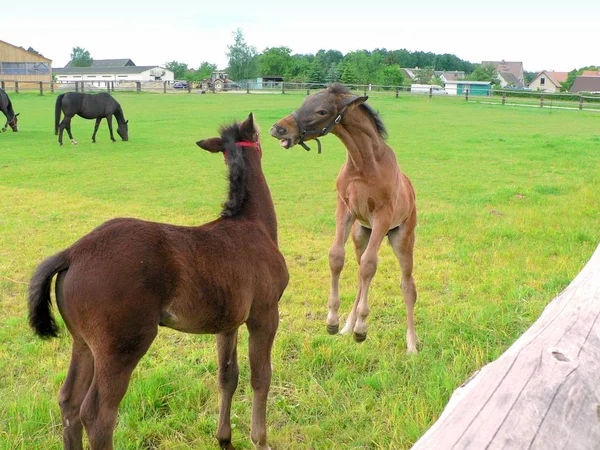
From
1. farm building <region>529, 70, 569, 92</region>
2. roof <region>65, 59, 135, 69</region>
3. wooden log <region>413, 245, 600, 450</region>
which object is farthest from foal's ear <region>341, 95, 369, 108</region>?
roof <region>65, 59, 135, 69</region>

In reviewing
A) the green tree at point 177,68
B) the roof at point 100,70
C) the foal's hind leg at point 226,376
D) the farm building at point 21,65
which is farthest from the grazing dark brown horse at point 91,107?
the green tree at point 177,68

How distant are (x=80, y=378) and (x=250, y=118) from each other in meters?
1.82

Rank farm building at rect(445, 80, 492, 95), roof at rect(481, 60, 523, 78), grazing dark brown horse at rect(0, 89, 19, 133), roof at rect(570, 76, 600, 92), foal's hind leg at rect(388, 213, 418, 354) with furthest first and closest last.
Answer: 1. roof at rect(481, 60, 523, 78)
2. roof at rect(570, 76, 600, 92)
3. farm building at rect(445, 80, 492, 95)
4. grazing dark brown horse at rect(0, 89, 19, 133)
5. foal's hind leg at rect(388, 213, 418, 354)

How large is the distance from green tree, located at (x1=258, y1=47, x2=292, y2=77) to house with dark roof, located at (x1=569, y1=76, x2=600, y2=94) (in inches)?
1787

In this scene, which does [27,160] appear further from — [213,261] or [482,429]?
[482,429]

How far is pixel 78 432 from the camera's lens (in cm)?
277

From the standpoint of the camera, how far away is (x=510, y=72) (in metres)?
121

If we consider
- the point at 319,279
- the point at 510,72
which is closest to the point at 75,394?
the point at 319,279

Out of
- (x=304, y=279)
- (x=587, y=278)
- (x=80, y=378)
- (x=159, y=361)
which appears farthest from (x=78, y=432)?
(x=304, y=279)

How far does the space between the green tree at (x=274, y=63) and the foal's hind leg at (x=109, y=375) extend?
87.5 meters

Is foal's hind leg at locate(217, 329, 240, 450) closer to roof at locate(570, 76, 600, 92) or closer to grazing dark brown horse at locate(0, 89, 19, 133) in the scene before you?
grazing dark brown horse at locate(0, 89, 19, 133)

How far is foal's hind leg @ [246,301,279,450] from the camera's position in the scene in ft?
10.0

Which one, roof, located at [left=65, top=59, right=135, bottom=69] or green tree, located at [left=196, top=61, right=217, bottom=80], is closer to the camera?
green tree, located at [left=196, top=61, right=217, bottom=80]

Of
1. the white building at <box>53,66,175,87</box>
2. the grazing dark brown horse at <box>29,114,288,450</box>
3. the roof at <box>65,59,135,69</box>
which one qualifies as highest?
the roof at <box>65,59,135,69</box>
